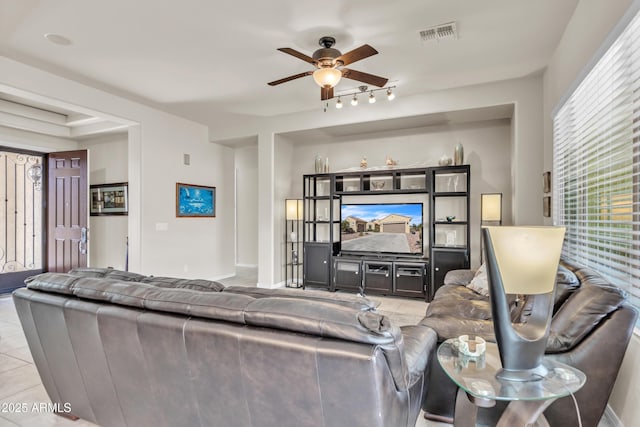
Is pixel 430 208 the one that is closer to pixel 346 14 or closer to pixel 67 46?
pixel 346 14

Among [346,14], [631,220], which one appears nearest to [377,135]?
[346,14]

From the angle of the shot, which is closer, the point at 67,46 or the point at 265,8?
the point at 265,8

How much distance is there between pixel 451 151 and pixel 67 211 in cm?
633

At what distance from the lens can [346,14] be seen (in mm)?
2717

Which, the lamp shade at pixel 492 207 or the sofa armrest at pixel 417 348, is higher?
the lamp shade at pixel 492 207

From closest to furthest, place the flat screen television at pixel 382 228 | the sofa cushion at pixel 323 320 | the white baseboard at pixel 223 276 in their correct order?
1. the sofa cushion at pixel 323 320
2. the flat screen television at pixel 382 228
3. the white baseboard at pixel 223 276

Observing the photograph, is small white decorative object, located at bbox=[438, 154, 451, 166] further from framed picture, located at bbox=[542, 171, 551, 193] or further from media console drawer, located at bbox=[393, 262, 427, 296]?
media console drawer, located at bbox=[393, 262, 427, 296]

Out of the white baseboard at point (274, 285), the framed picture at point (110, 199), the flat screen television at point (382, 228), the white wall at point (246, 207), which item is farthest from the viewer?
the white wall at point (246, 207)

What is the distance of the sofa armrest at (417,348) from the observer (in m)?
1.41

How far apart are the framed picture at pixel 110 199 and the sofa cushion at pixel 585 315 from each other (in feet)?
20.5

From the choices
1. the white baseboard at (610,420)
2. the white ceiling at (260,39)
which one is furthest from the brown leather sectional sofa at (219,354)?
the white ceiling at (260,39)

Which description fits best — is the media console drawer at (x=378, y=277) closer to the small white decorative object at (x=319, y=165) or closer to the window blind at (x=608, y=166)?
the small white decorative object at (x=319, y=165)

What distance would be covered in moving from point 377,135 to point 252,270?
414cm

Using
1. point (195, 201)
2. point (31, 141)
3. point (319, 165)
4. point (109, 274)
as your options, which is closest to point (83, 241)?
point (195, 201)
